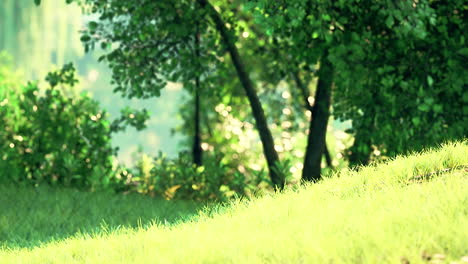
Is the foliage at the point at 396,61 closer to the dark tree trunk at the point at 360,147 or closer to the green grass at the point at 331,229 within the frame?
the dark tree trunk at the point at 360,147

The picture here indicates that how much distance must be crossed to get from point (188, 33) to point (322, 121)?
276 cm

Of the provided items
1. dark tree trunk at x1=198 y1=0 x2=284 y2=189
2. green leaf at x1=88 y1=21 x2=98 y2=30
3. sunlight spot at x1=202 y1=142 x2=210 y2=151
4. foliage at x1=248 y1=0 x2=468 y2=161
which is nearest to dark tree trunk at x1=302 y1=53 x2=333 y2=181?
dark tree trunk at x1=198 y1=0 x2=284 y2=189

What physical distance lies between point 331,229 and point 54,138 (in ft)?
28.7

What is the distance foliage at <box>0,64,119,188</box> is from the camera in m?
12.7

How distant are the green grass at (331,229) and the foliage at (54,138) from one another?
421 cm

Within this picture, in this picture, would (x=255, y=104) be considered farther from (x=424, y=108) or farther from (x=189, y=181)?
(x=424, y=108)

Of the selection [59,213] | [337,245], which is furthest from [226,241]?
[59,213]

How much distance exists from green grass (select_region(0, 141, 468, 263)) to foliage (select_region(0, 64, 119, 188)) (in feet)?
13.8

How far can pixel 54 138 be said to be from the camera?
13086 millimetres

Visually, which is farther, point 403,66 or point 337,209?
point 403,66

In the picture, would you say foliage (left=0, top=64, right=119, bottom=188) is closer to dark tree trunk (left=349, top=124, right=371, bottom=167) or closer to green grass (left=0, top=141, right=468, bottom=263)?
green grass (left=0, top=141, right=468, bottom=263)

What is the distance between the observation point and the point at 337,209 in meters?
5.94

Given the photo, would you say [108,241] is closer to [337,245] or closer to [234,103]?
[337,245]

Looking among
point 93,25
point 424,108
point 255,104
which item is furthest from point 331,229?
point 93,25
